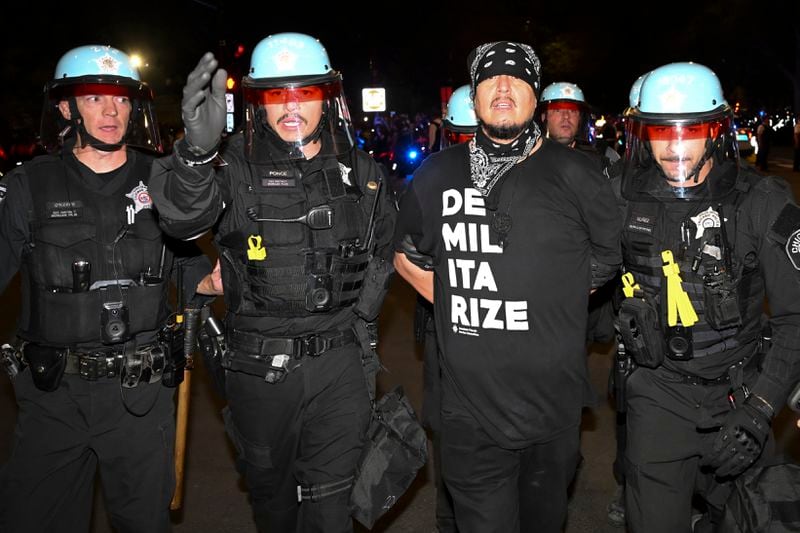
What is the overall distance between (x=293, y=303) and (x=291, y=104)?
38.1 inches

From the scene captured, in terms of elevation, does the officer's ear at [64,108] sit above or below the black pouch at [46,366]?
above

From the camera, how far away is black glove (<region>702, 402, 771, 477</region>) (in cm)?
353

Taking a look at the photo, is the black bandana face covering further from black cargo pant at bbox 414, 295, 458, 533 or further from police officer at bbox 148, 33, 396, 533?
black cargo pant at bbox 414, 295, 458, 533

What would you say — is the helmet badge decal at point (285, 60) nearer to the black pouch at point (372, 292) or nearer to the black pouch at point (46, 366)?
the black pouch at point (372, 292)

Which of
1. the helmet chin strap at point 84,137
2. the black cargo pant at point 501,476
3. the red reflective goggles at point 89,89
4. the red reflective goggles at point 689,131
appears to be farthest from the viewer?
the red reflective goggles at point 89,89

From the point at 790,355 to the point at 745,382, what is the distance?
23 cm

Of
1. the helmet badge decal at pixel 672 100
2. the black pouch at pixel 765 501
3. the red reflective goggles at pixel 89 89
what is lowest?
the black pouch at pixel 765 501

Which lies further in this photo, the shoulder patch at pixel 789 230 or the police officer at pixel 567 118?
the police officer at pixel 567 118

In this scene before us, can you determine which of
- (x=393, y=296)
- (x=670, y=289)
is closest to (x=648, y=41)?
(x=393, y=296)

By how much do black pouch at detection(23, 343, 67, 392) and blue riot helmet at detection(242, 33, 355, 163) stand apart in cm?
125

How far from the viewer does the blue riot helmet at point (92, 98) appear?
13.3ft

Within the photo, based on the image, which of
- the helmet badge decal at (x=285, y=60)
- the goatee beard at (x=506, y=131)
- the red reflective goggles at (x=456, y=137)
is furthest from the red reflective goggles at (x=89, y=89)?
the red reflective goggles at (x=456, y=137)

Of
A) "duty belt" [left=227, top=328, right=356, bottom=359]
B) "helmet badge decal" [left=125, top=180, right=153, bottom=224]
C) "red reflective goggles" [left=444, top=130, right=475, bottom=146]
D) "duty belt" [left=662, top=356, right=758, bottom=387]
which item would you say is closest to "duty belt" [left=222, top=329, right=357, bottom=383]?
"duty belt" [left=227, top=328, right=356, bottom=359]

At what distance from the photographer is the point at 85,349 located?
150 inches
